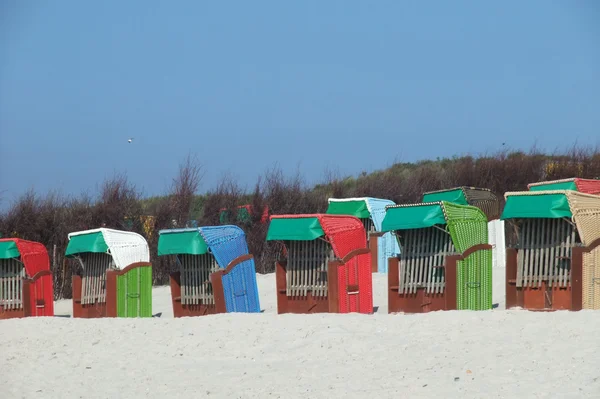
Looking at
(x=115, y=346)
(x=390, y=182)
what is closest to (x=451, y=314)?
(x=115, y=346)

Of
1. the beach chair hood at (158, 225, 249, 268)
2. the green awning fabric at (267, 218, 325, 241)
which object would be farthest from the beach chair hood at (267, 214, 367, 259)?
the beach chair hood at (158, 225, 249, 268)

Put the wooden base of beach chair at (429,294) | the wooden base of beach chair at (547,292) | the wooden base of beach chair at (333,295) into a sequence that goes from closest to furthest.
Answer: the wooden base of beach chair at (547,292) < the wooden base of beach chair at (429,294) < the wooden base of beach chair at (333,295)

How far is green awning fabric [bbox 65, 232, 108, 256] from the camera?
634 inches

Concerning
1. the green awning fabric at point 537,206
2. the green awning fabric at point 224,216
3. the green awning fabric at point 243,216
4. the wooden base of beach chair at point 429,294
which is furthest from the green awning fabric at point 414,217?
the green awning fabric at point 224,216

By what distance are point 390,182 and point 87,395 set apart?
24190 mm

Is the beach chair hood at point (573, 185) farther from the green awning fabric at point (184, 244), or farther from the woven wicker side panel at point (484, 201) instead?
the green awning fabric at point (184, 244)

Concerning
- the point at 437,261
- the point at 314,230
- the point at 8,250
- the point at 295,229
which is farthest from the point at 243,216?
the point at 437,261

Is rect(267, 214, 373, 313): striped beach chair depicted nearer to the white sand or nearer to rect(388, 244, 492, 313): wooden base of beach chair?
rect(388, 244, 492, 313): wooden base of beach chair

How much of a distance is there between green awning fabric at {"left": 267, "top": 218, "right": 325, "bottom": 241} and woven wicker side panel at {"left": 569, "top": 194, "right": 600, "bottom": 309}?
4065mm

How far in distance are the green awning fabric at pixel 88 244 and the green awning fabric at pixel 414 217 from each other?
5.58 meters

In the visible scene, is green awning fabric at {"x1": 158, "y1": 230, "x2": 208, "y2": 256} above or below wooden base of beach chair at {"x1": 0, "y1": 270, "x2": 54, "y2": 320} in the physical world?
above

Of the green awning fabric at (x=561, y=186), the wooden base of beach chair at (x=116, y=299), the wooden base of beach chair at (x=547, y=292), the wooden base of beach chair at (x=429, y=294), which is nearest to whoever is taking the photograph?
the wooden base of beach chair at (x=547, y=292)

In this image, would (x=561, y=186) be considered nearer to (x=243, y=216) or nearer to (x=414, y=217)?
(x=414, y=217)

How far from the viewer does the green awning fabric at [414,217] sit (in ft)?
44.4
